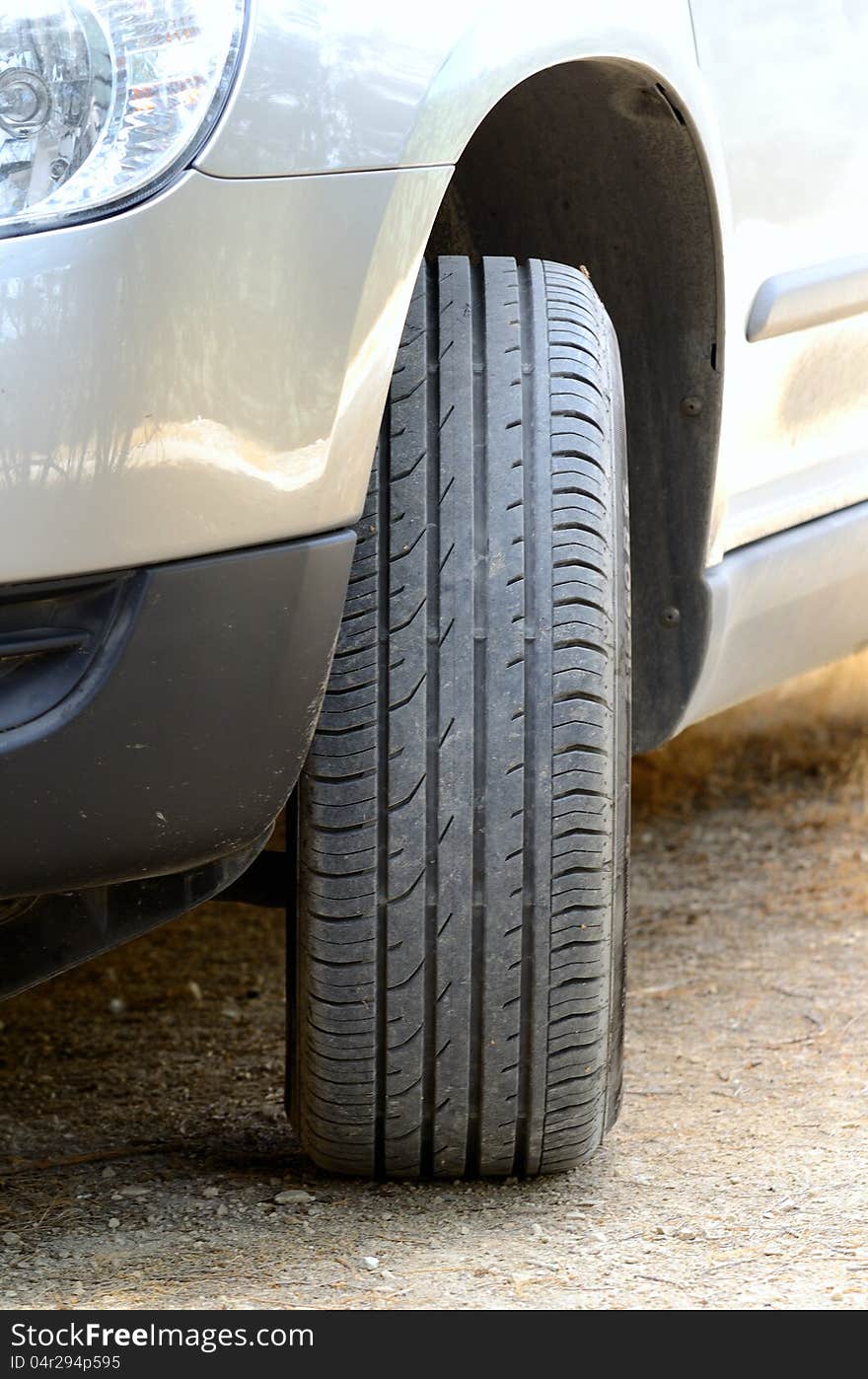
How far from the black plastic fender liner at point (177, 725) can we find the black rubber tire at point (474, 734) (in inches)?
6.5

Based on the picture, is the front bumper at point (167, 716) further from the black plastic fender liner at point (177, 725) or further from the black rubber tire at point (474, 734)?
the black rubber tire at point (474, 734)

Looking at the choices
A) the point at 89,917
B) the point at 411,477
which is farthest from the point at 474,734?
the point at 89,917

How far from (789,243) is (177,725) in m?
1.04

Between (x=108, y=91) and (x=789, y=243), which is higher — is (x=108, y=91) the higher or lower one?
the higher one

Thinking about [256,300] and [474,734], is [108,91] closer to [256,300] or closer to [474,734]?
[256,300]

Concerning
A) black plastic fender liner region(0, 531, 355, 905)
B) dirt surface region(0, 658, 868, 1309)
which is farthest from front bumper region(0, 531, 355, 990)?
dirt surface region(0, 658, 868, 1309)

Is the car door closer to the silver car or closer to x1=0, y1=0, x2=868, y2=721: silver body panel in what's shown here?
the silver car

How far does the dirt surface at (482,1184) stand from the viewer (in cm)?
166

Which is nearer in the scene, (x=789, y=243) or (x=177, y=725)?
(x=177, y=725)

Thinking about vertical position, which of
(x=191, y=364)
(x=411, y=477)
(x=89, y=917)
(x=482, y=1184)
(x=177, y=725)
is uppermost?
(x=191, y=364)

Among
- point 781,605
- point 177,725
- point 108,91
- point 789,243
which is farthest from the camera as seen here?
point 781,605

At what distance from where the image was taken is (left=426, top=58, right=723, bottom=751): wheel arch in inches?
76.7

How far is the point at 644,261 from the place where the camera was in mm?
2045

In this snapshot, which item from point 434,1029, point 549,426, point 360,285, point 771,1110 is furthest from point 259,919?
point 360,285
